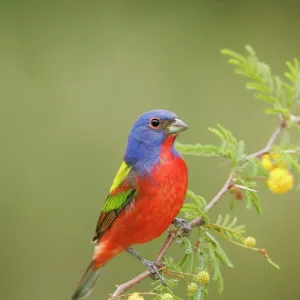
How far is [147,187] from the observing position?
12.2 ft

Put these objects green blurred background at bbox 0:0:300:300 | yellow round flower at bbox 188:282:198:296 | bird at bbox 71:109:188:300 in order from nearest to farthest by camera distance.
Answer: yellow round flower at bbox 188:282:198:296, bird at bbox 71:109:188:300, green blurred background at bbox 0:0:300:300

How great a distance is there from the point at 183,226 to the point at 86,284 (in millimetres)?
907

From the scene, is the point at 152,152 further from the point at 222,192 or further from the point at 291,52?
the point at 291,52

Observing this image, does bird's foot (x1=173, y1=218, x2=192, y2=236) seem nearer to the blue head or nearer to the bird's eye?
the blue head

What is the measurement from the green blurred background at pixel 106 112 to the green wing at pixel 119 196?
3.64 meters

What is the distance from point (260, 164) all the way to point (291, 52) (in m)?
5.91

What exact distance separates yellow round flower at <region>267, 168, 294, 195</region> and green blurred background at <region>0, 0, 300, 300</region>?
4.26m

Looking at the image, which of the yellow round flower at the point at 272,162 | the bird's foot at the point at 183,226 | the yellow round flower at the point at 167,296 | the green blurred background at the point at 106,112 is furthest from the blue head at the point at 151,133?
the green blurred background at the point at 106,112

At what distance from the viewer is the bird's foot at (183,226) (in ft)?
11.6

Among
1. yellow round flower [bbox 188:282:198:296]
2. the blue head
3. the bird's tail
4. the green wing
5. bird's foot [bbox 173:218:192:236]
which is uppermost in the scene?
the blue head

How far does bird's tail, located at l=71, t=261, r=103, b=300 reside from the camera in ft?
13.6

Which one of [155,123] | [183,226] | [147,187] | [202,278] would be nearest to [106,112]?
[155,123]

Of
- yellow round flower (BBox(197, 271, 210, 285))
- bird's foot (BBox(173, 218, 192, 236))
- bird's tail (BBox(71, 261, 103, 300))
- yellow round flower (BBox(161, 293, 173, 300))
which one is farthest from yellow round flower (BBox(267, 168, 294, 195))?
bird's tail (BBox(71, 261, 103, 300))

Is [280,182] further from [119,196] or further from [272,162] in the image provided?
[119,196]
